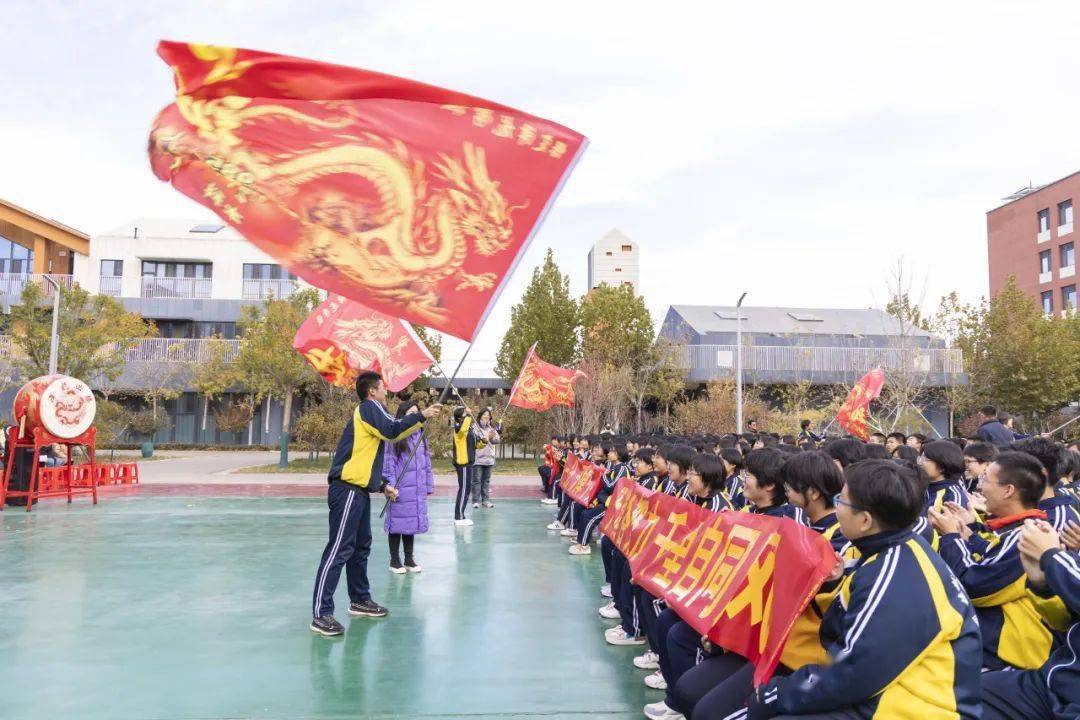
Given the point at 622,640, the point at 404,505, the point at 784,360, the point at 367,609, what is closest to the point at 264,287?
the point at 784,360

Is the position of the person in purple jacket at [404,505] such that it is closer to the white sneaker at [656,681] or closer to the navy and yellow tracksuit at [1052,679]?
the white sneaker at [656,681]

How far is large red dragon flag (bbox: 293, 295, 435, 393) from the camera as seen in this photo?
10.0 metres

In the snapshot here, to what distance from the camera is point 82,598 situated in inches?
255

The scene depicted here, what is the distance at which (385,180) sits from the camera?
4742 mm

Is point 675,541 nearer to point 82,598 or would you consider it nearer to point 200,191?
point 200,191

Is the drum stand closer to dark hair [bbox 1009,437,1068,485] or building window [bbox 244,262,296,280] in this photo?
dark hair [bbox 1009,437,1068,485]

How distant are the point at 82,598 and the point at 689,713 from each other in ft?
18.2

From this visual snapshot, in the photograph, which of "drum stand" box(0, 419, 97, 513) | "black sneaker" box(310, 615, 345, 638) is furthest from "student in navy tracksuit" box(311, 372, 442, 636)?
"drum stand" box(0, 419, 97, 513)

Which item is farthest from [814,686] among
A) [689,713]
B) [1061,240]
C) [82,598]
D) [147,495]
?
[1061,240]

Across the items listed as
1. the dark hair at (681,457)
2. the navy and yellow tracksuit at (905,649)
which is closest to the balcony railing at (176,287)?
the dark hair at (681,457)

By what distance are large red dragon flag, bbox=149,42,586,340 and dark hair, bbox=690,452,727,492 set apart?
1.66 m

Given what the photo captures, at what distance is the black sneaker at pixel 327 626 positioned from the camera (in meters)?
5.39

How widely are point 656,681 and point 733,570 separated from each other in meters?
1.24

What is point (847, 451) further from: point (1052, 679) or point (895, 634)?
point (895, 634)
